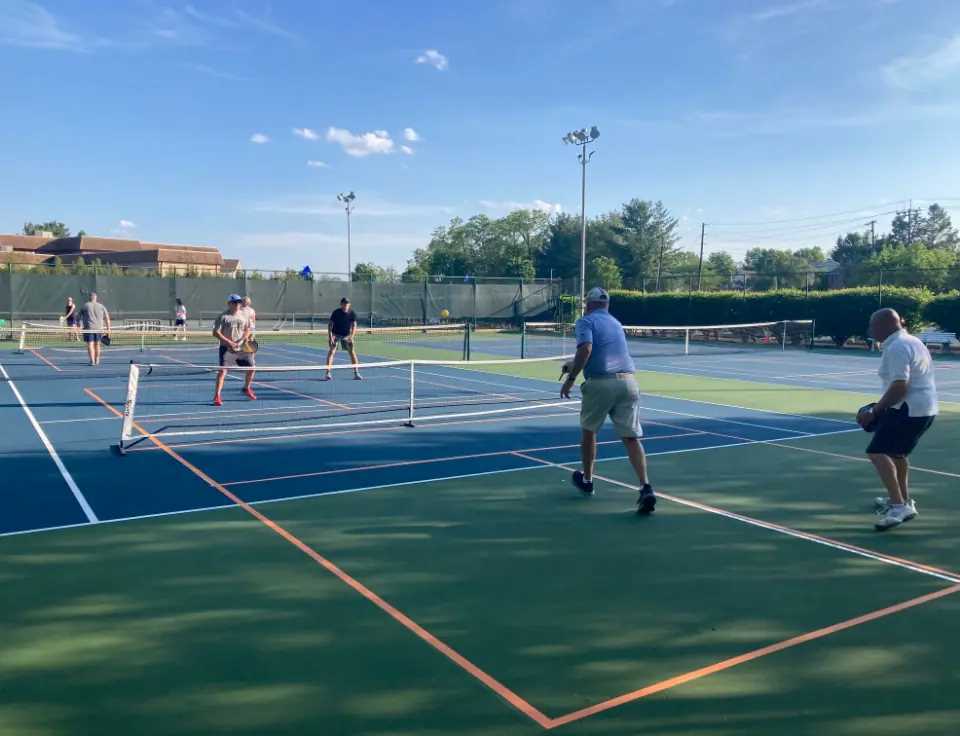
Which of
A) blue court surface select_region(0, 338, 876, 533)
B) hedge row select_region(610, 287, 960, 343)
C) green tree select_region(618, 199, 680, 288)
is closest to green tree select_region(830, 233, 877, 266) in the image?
green tree select_region(618, 199, 680, 288)

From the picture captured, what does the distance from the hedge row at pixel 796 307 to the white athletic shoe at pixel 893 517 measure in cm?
2749

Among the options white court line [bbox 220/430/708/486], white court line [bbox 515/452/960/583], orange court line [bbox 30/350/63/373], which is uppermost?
orange court line [bbox 30/350/63/373]

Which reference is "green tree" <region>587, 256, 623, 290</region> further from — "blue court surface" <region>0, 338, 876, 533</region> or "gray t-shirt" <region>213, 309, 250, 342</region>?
"gray t-shirt" <region>213, 309, 250, 342</region>

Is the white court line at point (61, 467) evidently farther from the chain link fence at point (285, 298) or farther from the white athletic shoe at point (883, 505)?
the chain link fence at point (285, 298)

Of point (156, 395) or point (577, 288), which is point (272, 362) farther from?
point (577, 288)

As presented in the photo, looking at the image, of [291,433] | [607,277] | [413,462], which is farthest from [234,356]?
[607,277]

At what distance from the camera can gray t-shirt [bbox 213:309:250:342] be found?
13.4m

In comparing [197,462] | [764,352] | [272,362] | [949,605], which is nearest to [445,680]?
[949,605]

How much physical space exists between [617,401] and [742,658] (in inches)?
120

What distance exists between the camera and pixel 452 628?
4.57 m

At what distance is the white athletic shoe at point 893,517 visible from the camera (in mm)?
6422

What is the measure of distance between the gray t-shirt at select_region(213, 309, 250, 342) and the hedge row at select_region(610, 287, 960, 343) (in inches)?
1034

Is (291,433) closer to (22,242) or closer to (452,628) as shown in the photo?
(452,628)

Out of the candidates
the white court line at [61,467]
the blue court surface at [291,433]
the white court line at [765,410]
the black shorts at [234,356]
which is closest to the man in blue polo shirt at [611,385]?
the blue court surface at [291,433]
